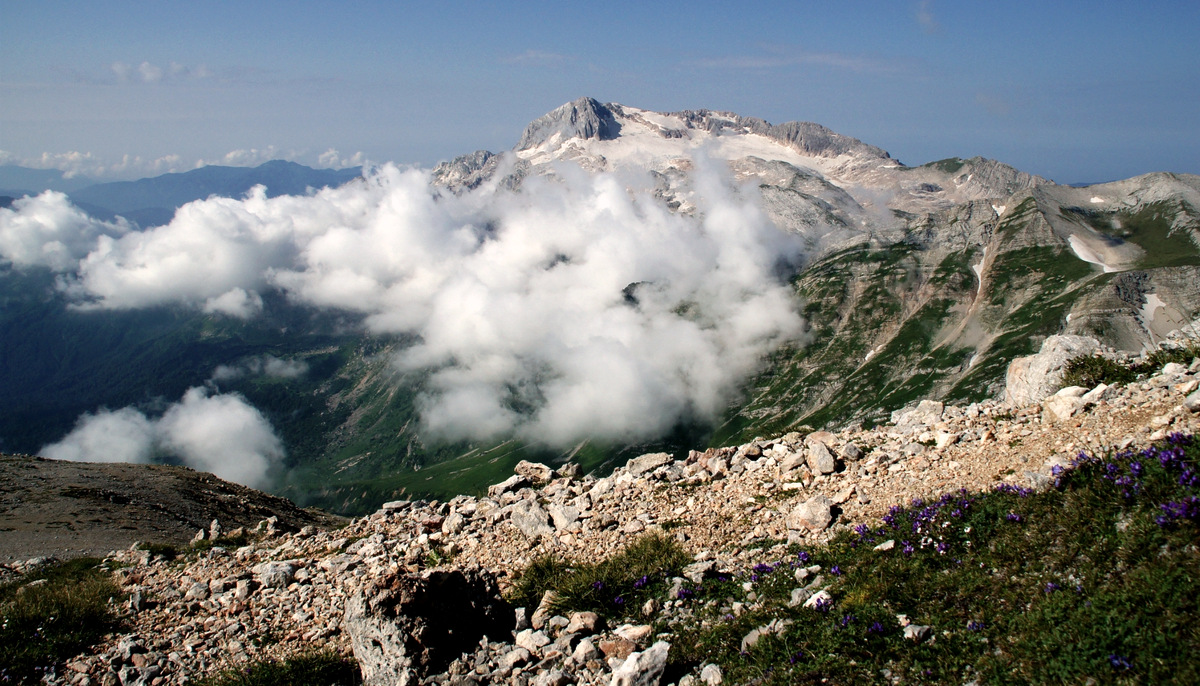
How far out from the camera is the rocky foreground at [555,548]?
37.9 feet

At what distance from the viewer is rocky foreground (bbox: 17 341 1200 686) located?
11.6 m

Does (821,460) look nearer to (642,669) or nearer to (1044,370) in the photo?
(642,669)

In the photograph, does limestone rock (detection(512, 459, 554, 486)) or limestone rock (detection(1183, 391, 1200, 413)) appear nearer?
limestone rock (detection(1183, 391, 1200, 413))

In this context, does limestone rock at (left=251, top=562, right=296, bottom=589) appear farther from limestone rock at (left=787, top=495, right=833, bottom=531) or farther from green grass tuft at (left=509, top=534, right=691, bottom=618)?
limestone rock at (left=787, top=495, right=833, bottom=531)

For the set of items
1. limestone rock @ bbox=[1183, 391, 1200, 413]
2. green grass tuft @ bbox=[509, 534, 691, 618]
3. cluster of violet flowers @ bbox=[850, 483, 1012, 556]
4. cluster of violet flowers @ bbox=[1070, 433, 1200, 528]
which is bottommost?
green grass tuft @ bbox=[509, 534, 691, 618]

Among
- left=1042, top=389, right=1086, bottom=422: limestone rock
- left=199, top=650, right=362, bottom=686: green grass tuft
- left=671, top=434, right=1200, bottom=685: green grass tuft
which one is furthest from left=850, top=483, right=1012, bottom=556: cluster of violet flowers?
left=199, top=650, right=362, bottom=686: green grass tuft

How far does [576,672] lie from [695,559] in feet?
14.9

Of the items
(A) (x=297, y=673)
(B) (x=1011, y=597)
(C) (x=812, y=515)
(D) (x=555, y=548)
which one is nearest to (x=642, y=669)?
(B) (x=1011, y=597)

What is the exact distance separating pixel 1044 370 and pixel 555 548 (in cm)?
1857

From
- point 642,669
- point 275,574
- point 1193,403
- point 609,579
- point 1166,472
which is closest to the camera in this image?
point 1166,472

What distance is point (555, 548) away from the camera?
53.8ft

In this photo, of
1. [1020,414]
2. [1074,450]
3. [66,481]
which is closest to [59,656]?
[1074,450]

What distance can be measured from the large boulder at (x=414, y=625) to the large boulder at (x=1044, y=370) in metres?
17.6

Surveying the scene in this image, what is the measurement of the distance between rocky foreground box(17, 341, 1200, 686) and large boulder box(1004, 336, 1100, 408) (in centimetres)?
32
